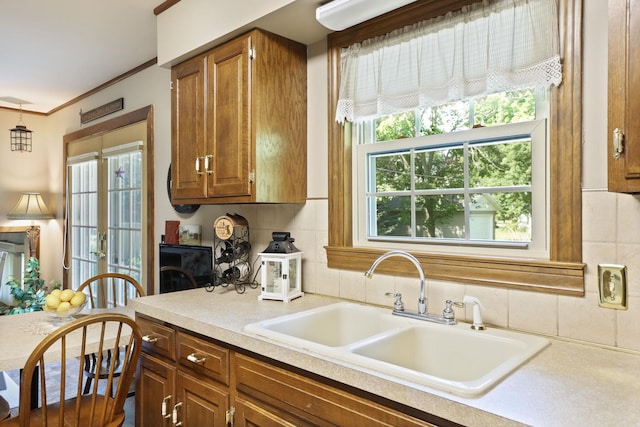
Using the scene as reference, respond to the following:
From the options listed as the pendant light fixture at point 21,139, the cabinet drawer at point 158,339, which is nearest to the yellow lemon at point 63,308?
the cabinet drawer at point 158,339

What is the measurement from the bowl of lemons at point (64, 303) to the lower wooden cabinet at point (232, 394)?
0.39m

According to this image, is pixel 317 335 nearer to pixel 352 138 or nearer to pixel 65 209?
pixel 352 138

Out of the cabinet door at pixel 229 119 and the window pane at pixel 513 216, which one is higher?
the cabinet door at pixel 229 119

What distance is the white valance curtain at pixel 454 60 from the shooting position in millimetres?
1436

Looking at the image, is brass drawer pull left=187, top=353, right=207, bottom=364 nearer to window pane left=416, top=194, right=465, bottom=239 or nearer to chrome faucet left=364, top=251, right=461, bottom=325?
chrome faucet left=364, top=251, right=461, bottom=325

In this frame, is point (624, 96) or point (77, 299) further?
point (77, 299)

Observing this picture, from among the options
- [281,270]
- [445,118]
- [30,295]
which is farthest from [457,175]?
[30,295]

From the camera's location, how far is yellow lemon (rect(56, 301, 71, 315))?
205 cm

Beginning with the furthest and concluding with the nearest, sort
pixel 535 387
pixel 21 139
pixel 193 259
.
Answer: pixel 21 139
pixel 193 259
pixel 535 387

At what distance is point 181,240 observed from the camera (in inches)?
118

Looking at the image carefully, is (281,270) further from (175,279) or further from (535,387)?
(175,279)

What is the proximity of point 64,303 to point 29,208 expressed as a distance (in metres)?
3.44

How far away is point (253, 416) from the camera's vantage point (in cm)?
142

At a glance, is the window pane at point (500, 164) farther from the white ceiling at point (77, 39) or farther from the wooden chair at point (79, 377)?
the wooden chair at point (79, 377)
